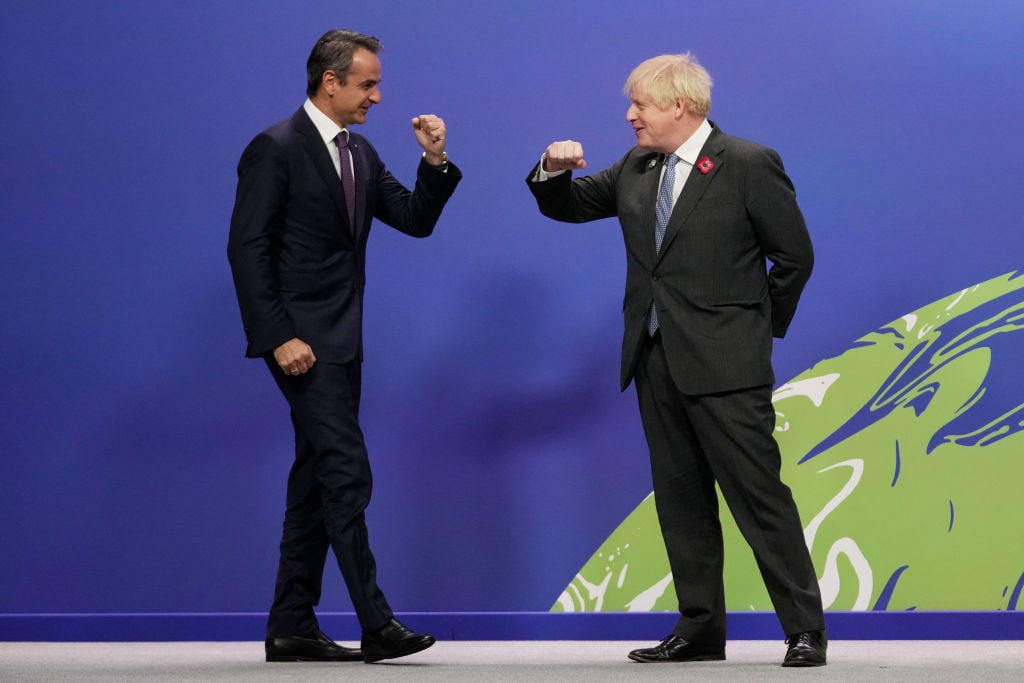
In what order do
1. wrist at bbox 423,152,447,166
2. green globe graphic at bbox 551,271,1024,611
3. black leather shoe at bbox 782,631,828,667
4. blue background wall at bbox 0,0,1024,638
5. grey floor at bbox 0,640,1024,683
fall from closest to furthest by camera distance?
grey floor at bbox 0,640,1024,683 → black leather shoe at bbox 782,631,828,667 → wrist at bbox 423,152,447,166 → green globe graphic at bbox 551,271,1024,611 → blue background wall at bbox 0,0,1024,638

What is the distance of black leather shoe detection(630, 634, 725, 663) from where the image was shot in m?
2.91

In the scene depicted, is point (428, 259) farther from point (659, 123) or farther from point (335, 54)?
point (659, 123)

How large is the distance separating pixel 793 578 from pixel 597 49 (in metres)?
1.68

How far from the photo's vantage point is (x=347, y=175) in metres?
3.04

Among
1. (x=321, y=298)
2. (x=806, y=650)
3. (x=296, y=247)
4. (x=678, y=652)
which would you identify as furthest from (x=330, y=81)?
(x=806, y=650)

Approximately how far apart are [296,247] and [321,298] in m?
0.13

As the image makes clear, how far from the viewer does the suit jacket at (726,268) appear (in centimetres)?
283

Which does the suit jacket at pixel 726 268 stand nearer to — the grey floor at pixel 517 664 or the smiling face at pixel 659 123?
the smiling face at pixel 659 123

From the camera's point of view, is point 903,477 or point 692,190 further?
point 903,477

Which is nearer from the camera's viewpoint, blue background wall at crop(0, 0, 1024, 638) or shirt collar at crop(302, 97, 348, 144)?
shirt collar at crop(302, 97, 348, 144)

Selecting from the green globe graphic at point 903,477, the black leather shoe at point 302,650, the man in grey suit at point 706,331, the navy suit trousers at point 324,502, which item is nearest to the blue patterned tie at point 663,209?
the man in grey suit at point 706,331

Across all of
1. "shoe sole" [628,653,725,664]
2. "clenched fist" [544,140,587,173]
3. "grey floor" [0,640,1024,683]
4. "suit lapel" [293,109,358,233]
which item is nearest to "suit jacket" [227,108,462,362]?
"suit lapel" [293,109,358,233]

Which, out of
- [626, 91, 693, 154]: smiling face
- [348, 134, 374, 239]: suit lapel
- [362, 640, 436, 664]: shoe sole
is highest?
[626, 91, 693, 154]: smiling face

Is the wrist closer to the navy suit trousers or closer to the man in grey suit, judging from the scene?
the man in grey suit
